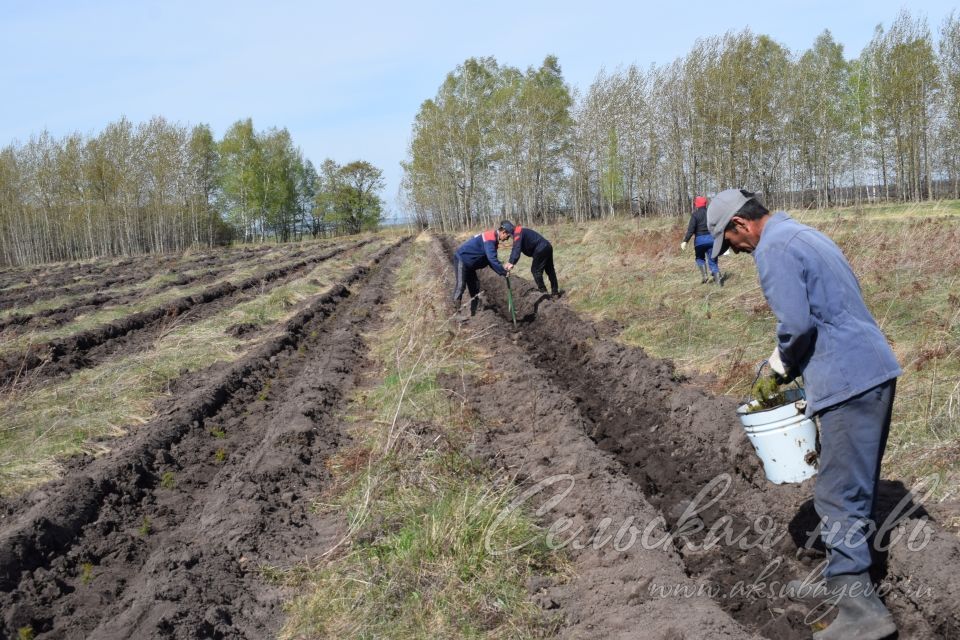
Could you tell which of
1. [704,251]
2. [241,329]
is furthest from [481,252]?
[241,329]

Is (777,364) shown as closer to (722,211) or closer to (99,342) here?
(722,211)

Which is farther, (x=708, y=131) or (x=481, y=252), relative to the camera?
(x=708, y=131)

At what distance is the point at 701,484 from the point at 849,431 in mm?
2281

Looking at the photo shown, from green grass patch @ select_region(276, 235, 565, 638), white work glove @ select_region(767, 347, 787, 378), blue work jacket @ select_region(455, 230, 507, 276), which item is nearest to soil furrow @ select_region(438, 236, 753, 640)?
green grass patch @ select_region(276, 235, 565, 638)

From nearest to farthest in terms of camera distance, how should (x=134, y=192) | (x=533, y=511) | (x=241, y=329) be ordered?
(x=533, y=511), (x=241, y=329), (x=134, y=192)

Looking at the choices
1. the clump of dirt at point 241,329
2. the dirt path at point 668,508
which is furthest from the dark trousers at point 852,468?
the clump of dirt at point 241,329

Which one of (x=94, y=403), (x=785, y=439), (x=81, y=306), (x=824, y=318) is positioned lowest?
(x=94, y=403)

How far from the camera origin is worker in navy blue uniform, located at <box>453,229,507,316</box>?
12250 mm

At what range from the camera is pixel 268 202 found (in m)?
66.1

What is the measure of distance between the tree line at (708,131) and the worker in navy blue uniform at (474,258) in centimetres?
2848

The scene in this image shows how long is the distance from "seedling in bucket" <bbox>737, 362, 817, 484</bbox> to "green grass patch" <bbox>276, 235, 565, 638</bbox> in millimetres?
1450

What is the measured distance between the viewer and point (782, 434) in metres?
4.07

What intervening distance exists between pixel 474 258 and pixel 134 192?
48661 mm

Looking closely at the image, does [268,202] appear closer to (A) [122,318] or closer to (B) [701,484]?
(A) [122,318]
